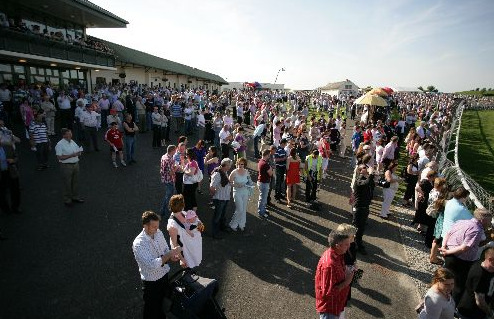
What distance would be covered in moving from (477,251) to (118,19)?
1080 inches

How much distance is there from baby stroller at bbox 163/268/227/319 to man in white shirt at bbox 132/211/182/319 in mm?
193

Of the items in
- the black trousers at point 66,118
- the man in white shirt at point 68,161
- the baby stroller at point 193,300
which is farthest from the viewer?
the black trousers at point 66,118

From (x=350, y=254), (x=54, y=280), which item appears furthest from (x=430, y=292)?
(x=54, y=280)

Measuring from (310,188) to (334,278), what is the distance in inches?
242

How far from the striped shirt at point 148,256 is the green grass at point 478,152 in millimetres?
14391

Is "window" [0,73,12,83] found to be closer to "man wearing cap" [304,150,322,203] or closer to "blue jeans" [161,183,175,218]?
"blue jeans" [161,183,175,218]

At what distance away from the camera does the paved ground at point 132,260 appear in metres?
5.05

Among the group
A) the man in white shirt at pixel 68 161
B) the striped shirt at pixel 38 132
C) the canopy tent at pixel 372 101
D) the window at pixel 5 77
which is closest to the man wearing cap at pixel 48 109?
the striped shirt at pixel 38 132

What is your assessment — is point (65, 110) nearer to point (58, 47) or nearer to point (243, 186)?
point (58, 47)

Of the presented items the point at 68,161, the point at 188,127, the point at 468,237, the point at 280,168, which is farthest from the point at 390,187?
the point at 188,127

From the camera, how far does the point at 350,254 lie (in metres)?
4.45

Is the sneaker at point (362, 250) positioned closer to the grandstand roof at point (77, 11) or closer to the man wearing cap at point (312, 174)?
the man wearing cap at point (312, 174)

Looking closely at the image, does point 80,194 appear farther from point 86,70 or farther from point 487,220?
point 86,70

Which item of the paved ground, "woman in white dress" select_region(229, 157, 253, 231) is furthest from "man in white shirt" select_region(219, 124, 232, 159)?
"woman in white dress" select_region(229, 157, 253, 231)
